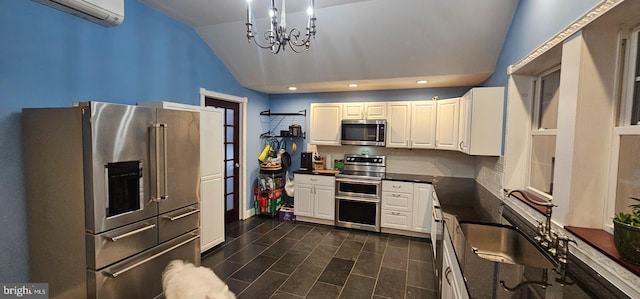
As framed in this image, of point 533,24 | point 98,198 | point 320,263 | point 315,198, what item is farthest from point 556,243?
point 315,198

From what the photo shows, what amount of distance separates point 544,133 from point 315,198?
297cm

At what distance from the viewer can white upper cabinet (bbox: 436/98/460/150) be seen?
3.52m

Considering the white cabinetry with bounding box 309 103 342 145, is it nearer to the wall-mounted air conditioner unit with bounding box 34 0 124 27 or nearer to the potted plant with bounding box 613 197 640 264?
the wall-mounted air conditioner unit with bounding box 34 0 124 27

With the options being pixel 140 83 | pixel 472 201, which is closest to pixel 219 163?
pixel 140 83

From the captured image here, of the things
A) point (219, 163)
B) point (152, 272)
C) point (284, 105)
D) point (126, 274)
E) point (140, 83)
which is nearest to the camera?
point (126, 274)

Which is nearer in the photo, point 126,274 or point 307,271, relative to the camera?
point 126,274

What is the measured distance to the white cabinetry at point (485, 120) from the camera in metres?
2.73

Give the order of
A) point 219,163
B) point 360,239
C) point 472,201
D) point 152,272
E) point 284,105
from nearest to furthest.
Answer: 1. point 152,272
2. point 472,201
3. point 219,163
4. point 360,239
5. point 284,105

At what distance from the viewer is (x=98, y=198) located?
176cm

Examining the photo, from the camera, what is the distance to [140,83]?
278 centimetres

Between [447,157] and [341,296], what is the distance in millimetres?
2741

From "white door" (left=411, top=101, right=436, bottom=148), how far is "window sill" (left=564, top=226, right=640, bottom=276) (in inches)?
99.5

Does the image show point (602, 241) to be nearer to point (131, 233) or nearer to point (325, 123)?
point (131, 233)

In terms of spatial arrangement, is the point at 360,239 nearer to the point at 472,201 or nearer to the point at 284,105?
the point at 472,201
